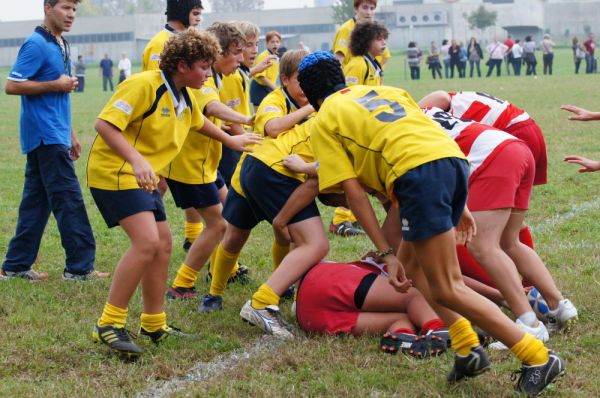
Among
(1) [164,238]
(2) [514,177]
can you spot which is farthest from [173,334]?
(2) [514,177]

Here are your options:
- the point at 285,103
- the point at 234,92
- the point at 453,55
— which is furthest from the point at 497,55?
the point at 285,103

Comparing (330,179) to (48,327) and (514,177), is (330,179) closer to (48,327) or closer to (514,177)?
(514,177)

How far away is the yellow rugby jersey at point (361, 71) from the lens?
8266 millimetres

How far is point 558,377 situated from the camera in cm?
405

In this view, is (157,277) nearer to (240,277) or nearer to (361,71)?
(240,277)

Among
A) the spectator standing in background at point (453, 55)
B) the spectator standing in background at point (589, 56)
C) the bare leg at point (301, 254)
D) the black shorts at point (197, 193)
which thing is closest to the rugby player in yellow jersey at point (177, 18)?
the black shorts at point (197, 193)

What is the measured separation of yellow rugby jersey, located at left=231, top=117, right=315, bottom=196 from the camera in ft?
17.1

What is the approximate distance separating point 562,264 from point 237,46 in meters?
2.67

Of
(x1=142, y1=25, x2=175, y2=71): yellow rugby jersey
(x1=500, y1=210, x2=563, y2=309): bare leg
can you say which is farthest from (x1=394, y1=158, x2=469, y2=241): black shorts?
(x1=142, y1=25, x2=175, y2=71): yellow rugby jersey

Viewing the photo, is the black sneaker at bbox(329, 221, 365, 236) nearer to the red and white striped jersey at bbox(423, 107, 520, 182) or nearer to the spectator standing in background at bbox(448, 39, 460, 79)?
the red and white striped jersey at bbox(423, 107, 520, 182)

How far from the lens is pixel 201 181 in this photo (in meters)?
6.03

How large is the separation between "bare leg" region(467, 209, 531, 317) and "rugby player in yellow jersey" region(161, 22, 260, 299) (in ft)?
5.88

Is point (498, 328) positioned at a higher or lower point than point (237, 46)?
lower

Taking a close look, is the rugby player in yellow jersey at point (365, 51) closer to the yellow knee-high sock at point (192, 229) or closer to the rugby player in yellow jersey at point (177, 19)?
the rugby player in yellow jersey at point (177, 19)
